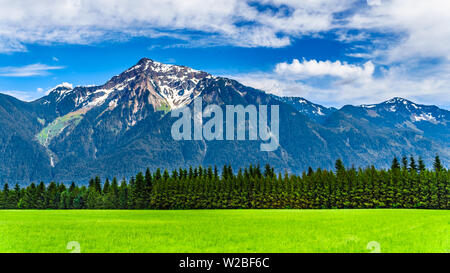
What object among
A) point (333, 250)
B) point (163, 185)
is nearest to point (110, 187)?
point (163, 185)

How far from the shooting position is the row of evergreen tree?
5487 inches

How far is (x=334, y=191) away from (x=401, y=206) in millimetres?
24815

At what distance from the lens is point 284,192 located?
16525cm

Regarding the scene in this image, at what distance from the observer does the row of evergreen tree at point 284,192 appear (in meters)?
139

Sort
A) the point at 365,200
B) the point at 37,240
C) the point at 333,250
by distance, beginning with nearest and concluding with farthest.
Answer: the point at 333,250 < the point at 37,240 < the point at 365,200

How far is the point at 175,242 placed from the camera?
31.3 m

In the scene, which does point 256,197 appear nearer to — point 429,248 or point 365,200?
point 365,200
